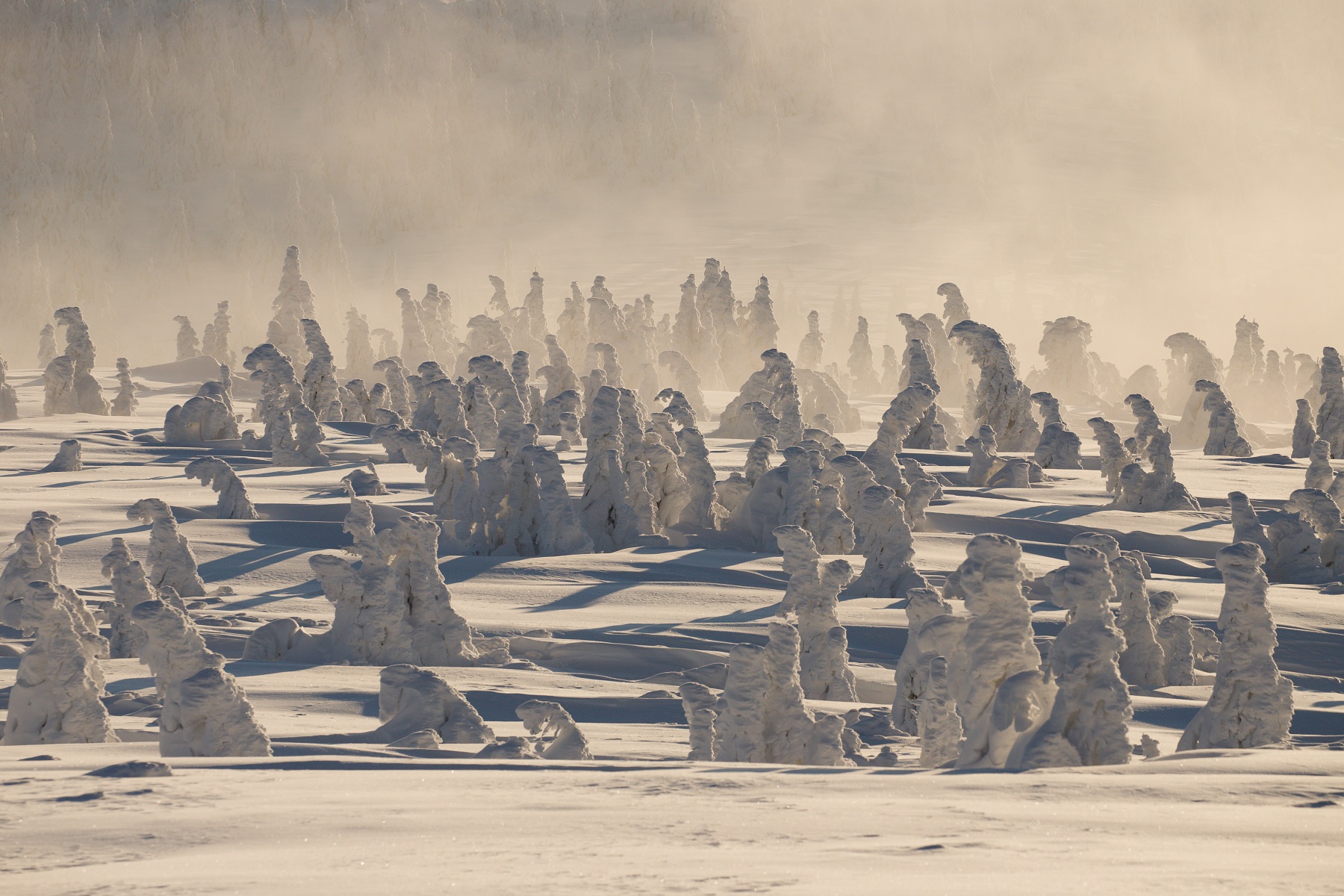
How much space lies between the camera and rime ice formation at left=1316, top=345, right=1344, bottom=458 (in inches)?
1156

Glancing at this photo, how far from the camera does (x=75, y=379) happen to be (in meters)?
35.3

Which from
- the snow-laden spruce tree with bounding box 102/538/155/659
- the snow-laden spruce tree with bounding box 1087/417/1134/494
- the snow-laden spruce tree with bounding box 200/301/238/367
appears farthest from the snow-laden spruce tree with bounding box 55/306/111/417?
the snow-laden spruce tree with bounding box 1087/417/1134/494

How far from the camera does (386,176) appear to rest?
11188 cm

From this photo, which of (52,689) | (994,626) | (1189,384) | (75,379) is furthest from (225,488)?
(1189,384)

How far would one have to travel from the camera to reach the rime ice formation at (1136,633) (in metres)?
12.8

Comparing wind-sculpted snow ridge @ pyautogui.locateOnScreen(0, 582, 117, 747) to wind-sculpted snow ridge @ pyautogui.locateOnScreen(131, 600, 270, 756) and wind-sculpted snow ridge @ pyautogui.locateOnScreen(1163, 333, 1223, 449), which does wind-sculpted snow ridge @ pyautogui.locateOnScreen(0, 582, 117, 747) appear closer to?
wind-sculpted snow ridge @ pyautogui.locateOnScreen(131, 600, 270, 756)

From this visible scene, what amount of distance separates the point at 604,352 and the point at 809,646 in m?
27.5

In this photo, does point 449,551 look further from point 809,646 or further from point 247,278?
point 247,278

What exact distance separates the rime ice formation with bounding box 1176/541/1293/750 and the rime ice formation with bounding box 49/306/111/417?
102ft

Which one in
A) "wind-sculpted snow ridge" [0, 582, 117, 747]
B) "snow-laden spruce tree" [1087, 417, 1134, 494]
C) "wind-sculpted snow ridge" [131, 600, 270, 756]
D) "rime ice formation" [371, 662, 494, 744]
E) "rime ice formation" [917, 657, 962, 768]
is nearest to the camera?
"wind-sculpted snow ridge" [131, 600, 270, 756]

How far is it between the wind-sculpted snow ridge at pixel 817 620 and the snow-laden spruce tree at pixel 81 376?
89.5 feet

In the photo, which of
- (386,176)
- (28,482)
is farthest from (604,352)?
(386,176)

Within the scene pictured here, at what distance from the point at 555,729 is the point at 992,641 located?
332 cm

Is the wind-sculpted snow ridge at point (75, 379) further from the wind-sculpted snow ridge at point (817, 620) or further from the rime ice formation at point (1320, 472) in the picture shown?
the rime ice formation at point (1320, 472)
